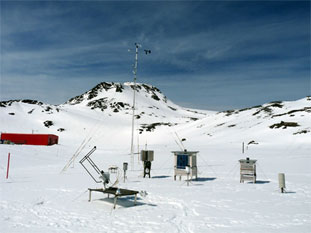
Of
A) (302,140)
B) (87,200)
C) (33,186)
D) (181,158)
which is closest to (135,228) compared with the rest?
(87,200)

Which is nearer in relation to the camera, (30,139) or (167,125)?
(30,139)

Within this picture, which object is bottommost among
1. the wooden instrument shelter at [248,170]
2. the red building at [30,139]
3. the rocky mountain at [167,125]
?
the wooden instrument shelter at [248,170]

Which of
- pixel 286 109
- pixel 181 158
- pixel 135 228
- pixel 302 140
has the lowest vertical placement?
pixel 135 228

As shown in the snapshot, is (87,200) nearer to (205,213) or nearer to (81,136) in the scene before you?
(205,213)

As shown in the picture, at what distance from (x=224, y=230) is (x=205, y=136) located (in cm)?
6835

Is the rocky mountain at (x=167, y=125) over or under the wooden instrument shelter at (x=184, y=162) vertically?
over

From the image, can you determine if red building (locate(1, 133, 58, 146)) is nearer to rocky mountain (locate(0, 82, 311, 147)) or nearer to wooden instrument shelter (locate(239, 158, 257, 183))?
rocky mountain (locate(0, 82, 311, 147))

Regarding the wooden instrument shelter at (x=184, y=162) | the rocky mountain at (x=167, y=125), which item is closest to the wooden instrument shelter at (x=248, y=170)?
the wooden instrument shelter at (x=184, y=162)

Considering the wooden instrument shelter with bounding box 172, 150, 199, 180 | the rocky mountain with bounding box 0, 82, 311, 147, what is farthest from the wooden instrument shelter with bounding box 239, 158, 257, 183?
the rocky mountain with bounding box 0, 82, 311, 147

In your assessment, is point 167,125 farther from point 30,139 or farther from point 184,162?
point 184,162

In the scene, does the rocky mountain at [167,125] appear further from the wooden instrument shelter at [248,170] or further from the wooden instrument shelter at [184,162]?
the wooden instrument shelter at [184,162]

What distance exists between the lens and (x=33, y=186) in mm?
15453

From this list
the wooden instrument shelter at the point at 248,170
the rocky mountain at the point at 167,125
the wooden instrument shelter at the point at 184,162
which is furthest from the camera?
the rocky mountain at the point at 167,125

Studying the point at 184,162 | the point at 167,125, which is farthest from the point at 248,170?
the point at 167,125
